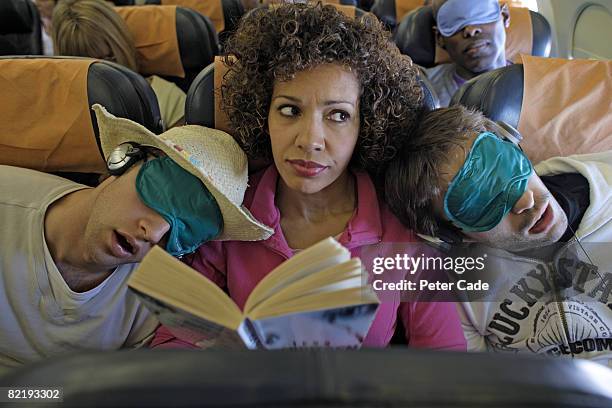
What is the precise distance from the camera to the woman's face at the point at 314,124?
3.57 ft

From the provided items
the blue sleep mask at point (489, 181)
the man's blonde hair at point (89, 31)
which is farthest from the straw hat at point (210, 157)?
the man's blonde hair at point (89, 31)

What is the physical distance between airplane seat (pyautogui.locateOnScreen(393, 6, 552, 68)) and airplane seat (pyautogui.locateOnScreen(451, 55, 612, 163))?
3.94 ft

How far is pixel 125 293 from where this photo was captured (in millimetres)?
1210

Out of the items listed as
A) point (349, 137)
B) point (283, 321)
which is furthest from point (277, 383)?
point (349, 137)

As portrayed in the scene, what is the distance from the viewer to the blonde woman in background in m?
2.32

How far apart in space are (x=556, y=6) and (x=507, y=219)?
7.50 ft

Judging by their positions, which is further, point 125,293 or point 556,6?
point 556,6

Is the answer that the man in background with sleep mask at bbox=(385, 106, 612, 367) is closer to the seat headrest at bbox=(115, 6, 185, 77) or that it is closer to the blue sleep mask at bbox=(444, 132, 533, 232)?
the blue sleep mask at bbox=(444, 132, 533, 232)

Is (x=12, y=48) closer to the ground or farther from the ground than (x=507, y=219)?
closer to the ground

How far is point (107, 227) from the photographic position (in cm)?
108

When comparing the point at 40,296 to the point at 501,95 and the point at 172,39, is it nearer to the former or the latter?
the point at 501,95

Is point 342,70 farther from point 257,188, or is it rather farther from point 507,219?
point 507,219

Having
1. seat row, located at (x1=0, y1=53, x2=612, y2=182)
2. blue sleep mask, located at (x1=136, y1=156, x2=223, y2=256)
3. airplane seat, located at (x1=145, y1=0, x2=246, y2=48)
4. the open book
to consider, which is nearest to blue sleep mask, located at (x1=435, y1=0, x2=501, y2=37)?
seat row, located at (x1=0, y1=53, x2=612, y2=182)

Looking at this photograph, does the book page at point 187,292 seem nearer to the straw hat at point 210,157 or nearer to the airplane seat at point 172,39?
the straw hat at point 210,157
